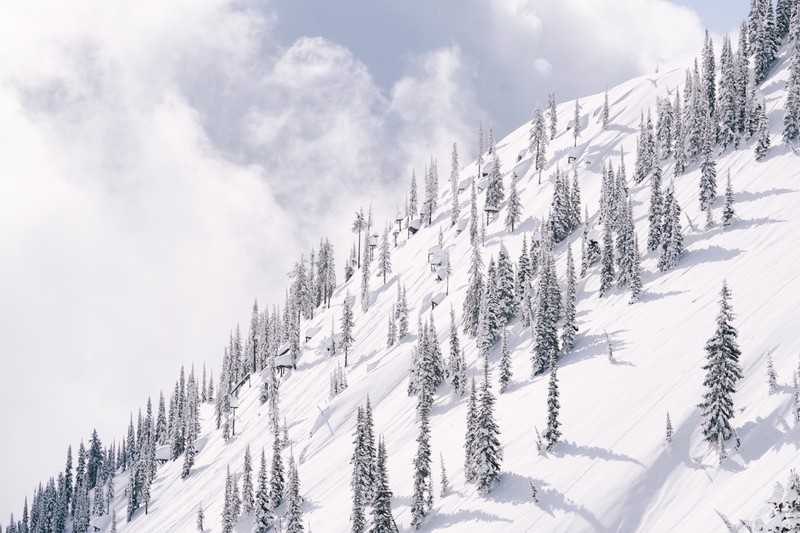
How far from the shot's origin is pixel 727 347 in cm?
4366

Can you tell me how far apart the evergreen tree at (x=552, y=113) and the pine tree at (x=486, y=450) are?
11187 centimetres

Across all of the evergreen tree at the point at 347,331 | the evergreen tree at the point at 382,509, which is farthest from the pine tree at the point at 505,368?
the evergreen tree at the point at 347,331

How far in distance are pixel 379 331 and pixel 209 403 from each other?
2925 inches

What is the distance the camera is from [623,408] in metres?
51.3

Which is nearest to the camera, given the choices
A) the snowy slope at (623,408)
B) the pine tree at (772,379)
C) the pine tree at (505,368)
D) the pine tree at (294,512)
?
the snowy slope at (623,408)

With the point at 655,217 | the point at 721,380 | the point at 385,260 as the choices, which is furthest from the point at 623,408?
the point at 385,260

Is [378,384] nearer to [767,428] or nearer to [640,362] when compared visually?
[640,362]

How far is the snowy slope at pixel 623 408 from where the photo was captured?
42.3 meters

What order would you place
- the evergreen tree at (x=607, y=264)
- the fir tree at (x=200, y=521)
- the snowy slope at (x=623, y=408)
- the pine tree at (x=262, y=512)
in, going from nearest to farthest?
the snowy slope at (x=623, y=408) → the pine tree at (x=262, y=512) → the evergreen tree at (x=607, y=264) → the fir tree at (x=200, y=521)

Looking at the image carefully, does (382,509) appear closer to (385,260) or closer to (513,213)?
(513,213)

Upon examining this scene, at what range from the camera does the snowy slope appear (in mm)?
42344

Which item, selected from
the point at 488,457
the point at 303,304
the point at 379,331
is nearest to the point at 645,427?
the point at 488,457

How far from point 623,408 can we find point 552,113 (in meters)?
120

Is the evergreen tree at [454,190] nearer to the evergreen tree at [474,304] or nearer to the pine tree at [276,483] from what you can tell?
the evergreen tree at [474,304]
